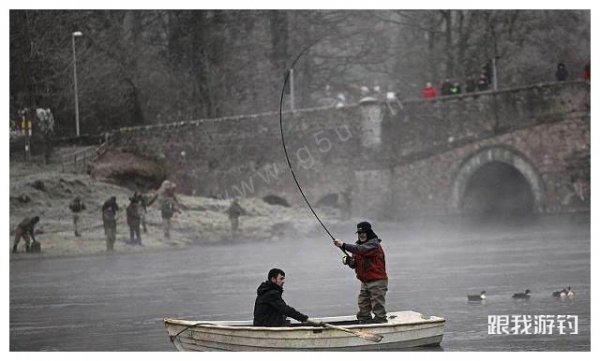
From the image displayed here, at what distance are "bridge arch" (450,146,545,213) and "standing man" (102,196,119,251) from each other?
250 inches

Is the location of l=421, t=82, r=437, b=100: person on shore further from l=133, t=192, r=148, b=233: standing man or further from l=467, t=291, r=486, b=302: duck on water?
l=467, t=291, r=486, b=302: duck on water

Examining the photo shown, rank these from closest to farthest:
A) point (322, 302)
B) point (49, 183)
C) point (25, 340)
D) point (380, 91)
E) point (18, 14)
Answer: point (25, 340), point (322, 302), point (18, 14), point (49, 183), point (380, 91)

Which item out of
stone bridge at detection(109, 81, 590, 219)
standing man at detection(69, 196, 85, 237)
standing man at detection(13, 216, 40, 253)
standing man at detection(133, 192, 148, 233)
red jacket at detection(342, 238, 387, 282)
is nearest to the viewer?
red jacket at detection(342, 238, 387, 282)

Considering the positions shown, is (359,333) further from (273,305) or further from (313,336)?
(273,305)

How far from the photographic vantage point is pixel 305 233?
92.3ft

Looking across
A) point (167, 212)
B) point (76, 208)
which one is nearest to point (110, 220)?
point (76, 208)

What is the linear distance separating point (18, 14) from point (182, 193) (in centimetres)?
564

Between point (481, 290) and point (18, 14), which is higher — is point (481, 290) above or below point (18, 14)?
below

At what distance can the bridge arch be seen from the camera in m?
29.5

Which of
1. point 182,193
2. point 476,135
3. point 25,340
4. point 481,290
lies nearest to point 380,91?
point 476,135

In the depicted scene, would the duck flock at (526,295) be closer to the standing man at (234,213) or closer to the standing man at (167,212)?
the standing man at (167,212)

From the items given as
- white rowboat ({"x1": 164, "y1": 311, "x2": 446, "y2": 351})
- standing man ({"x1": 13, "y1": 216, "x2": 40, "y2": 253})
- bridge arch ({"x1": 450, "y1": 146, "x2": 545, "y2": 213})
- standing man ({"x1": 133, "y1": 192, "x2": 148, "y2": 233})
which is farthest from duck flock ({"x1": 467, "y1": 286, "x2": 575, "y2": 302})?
bridge arch ({"x1": 450, "y1": 146, "x2": 545, "y2": 213})

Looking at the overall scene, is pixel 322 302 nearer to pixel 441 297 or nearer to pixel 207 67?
pixel 441 297

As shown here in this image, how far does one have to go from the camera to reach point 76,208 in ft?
86.3
